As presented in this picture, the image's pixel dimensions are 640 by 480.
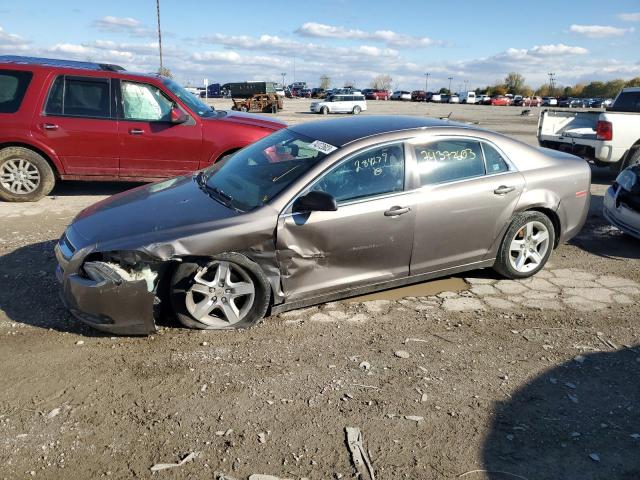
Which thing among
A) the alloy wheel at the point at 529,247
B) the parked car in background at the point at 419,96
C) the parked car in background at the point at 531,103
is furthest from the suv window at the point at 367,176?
the parked car in background at the point at 419,96

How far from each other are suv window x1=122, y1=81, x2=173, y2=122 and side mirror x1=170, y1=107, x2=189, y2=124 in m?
0.10

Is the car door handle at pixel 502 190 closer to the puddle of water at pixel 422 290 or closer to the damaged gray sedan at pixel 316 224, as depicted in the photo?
the damaged gray sedan at pixel 316 224

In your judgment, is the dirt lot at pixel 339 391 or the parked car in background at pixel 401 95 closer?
the dirt lot at pixel 339 391

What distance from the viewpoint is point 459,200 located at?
4.56m

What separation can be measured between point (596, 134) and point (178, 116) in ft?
23.3

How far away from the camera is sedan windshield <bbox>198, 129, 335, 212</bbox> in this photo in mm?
4172

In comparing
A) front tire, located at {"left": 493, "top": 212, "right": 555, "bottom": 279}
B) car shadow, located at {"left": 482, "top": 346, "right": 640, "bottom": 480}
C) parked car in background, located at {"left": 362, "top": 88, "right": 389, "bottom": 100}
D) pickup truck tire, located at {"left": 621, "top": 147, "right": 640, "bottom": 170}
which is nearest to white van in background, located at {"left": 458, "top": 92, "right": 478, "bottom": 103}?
parked car in background, located at {"left": 362, "top": 88, "right": 389, "bottom": 100}

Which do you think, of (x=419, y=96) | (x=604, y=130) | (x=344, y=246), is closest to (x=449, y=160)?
→ (x=344, y=246)

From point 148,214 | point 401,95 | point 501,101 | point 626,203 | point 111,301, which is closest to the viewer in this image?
point 111,301

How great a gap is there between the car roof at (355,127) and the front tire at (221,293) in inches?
50.3

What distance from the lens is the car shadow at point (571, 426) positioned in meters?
2.68

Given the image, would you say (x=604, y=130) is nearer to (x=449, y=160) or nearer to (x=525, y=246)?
(x=525, y=246)

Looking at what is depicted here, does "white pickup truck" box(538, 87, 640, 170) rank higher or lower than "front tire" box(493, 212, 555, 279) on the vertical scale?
higher

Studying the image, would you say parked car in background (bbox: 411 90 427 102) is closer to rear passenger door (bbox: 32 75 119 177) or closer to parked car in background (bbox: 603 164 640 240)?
rear passenger door (bbox: 32 75 119 177)
